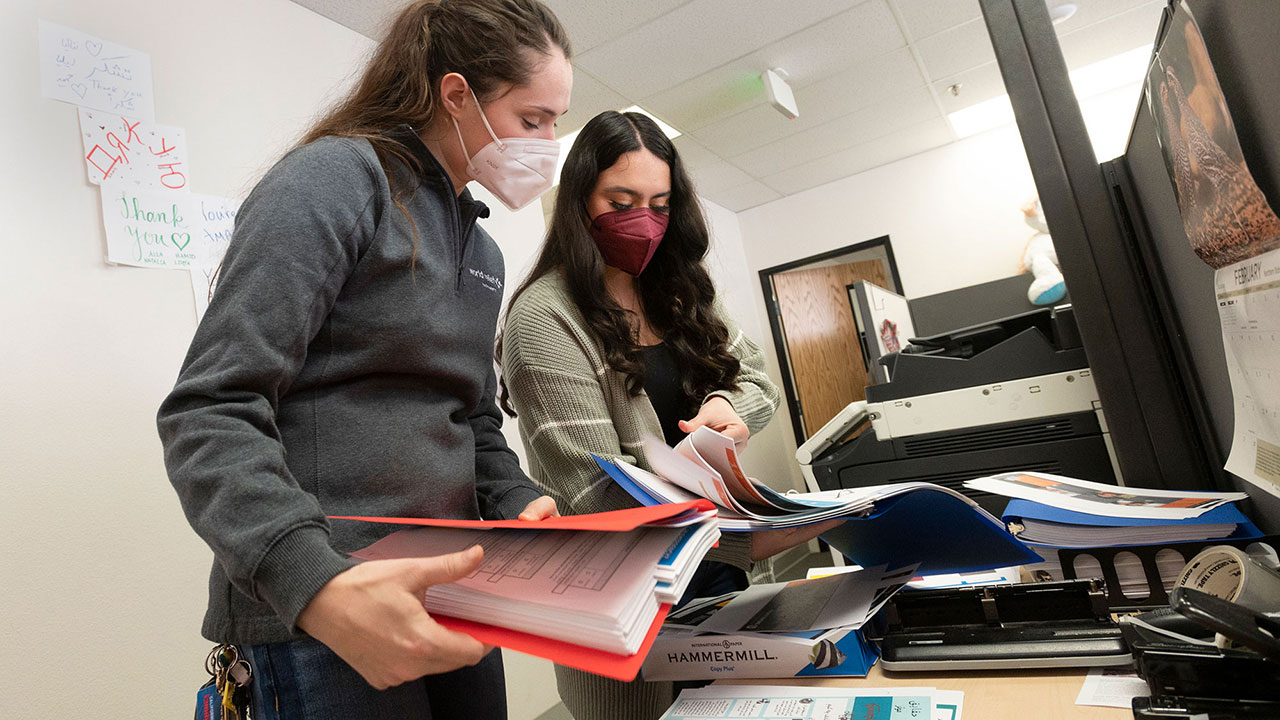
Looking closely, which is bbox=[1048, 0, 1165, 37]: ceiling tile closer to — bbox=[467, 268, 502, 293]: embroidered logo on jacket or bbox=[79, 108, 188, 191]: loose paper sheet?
bbox=[467, 268, 502, 293]: embroidered logo on jacket

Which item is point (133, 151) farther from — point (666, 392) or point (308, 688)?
point (308, 688)

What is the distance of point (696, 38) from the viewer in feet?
9.41

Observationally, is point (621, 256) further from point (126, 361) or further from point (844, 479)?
point (126, 361)

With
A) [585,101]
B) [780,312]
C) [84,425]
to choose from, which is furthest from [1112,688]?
[780,312]

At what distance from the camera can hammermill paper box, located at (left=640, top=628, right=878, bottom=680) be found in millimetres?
597

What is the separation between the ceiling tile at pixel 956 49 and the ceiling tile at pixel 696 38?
0.67 metres

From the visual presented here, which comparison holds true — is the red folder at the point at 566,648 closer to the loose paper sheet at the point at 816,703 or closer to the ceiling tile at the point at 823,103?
the loose paper sheet at the point at 816,703

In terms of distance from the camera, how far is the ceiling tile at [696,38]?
2.72 meters

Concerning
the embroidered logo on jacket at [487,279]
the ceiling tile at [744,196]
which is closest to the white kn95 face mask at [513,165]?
the embroidered logo on jacket at [487,279]

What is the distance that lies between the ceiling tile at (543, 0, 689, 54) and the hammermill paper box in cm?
241

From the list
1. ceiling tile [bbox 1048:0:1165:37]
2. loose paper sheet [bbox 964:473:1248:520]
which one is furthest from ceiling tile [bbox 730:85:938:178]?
loose paper sheet [bbox 964:473:1248:520]

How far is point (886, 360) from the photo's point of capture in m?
2.08

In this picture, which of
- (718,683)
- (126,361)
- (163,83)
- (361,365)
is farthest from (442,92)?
(163,83)

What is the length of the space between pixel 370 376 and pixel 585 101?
2870mm
